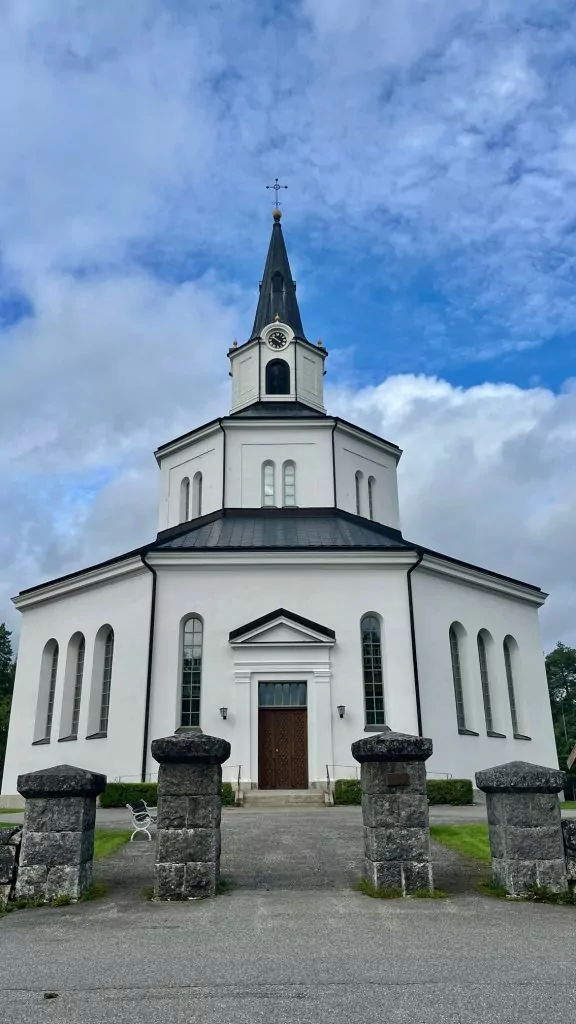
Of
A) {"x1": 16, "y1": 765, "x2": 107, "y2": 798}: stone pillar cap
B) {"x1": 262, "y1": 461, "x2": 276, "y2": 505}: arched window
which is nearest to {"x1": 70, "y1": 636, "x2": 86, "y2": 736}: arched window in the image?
{"x1": 262, "y1": 461, "x2": 276, "y2": 505}: arched window

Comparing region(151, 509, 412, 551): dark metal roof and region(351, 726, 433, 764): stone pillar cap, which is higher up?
region(151, 509, 412, 551): dark metal roof

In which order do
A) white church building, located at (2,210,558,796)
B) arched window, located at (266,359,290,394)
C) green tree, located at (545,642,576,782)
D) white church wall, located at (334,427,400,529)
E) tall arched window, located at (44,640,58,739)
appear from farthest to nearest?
green tree, located at (545,642,576,782)
arched window, located at (266,359,290,394)
white church wall, located at (334,427,400,529)
tall arched window, located at (44,640,58,739)
white church building, located at (2,210,558,796)

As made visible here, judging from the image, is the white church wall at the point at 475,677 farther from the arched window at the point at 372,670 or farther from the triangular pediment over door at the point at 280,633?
the triangular pediment over door at the point at 280,633

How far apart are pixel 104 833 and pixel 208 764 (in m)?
6.99

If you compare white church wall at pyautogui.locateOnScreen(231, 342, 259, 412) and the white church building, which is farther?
white church wall at pyautogui.locateOnScreen(231, 342, 259, 412)

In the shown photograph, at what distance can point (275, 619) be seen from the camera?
23.5 metres

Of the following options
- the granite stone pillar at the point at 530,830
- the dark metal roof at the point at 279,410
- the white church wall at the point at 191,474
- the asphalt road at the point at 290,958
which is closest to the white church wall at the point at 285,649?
the white church wall at the point at 191,474

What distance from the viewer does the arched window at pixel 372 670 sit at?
23406 mm

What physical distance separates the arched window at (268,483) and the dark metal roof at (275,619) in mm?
6785

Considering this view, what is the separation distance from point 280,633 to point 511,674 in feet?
33.8

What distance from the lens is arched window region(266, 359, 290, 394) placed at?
33906 millimetres

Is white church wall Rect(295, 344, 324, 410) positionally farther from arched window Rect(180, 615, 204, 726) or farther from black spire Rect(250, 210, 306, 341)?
arched window Rect(180, 615, 204, 726)

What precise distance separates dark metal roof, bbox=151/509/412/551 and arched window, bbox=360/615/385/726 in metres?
2.63

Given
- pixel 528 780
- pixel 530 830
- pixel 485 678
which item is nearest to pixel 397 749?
pixel 528 780
